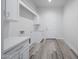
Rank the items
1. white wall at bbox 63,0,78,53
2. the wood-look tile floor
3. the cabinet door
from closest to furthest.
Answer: the cabinet door
the wood-look tile floor
white wall at bbox 63,0,78,53

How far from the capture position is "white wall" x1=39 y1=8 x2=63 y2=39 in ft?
24.1

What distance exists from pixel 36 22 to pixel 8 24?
4.17 m

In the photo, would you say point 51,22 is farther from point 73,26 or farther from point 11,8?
point 11,8

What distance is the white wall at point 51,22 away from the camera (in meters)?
7.34

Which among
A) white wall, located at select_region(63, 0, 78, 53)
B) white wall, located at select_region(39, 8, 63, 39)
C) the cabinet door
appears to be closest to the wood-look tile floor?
white wall, located at select_region(63, 0, 78, 53)

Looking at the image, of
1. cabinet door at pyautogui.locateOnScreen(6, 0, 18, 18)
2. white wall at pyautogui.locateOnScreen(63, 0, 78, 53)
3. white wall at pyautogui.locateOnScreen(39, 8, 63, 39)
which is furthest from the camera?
white wall at pyautogui.locateOnScreen(39, 8, 63, 39)

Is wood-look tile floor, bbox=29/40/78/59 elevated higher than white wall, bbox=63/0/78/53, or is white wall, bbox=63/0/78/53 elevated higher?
white wall, bbox=63/0/78/53

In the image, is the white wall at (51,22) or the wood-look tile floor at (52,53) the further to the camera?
the white wall at (51,22)

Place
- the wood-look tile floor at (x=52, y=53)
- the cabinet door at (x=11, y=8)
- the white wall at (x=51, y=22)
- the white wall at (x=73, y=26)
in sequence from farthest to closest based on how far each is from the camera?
the white wall at (x=51, y=22), the white wall at (x=73, y=26), the wood-look tile floor at (x=52, y=53), the cabinet door at (x=11, y=8)

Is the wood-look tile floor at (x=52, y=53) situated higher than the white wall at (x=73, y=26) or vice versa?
the white wall at (x=73, y=26)

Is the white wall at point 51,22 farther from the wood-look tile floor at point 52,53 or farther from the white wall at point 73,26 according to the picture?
the wood-look tile floor at point 52,53

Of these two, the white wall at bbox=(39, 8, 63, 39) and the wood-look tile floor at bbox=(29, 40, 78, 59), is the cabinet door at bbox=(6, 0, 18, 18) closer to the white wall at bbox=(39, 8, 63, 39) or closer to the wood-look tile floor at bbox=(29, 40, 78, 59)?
the wood-look tile floor at bbox=(29, 40, 78, 59)

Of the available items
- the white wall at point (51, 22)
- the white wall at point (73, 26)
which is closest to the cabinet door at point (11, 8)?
the white wall at point (73, 26)

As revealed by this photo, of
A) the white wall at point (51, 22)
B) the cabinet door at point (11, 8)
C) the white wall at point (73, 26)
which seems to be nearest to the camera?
the cabinet door at point (11, 8)
